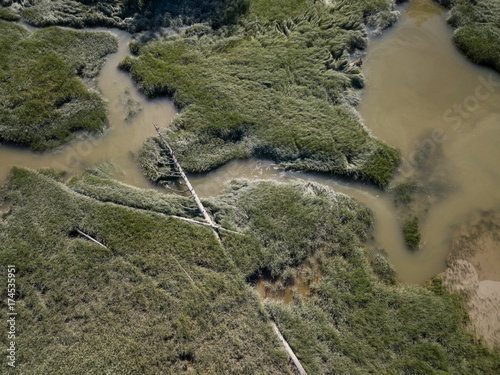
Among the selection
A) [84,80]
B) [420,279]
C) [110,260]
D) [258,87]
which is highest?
[258,87]

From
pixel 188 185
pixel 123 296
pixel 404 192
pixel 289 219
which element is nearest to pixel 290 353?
pixel 289 219

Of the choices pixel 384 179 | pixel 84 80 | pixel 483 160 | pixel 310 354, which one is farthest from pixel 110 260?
pixel 483 160

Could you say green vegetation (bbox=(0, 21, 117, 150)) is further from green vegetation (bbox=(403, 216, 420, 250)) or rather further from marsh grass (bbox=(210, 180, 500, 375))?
green vegetation (bbox=(403, 216, 420, 250))

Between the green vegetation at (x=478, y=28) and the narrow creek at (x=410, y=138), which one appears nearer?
the narrow creek at (x=410, y=138)

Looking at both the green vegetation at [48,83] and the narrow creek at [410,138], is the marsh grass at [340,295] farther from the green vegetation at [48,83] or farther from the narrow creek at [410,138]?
the green vegetation at [48,83]

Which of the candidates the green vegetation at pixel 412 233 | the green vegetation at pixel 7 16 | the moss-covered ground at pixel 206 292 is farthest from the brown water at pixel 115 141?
the green vegetation at pixel 412 233

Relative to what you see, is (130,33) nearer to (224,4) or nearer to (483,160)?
(224,4)

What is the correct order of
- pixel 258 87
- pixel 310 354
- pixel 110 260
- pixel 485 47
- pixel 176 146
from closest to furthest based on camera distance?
pixel 310 354 < pixel 110 260 < pixel 176 146 < pixel 258 87 < pixel 485 47

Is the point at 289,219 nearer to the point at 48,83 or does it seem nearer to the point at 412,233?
the point at 412,233
